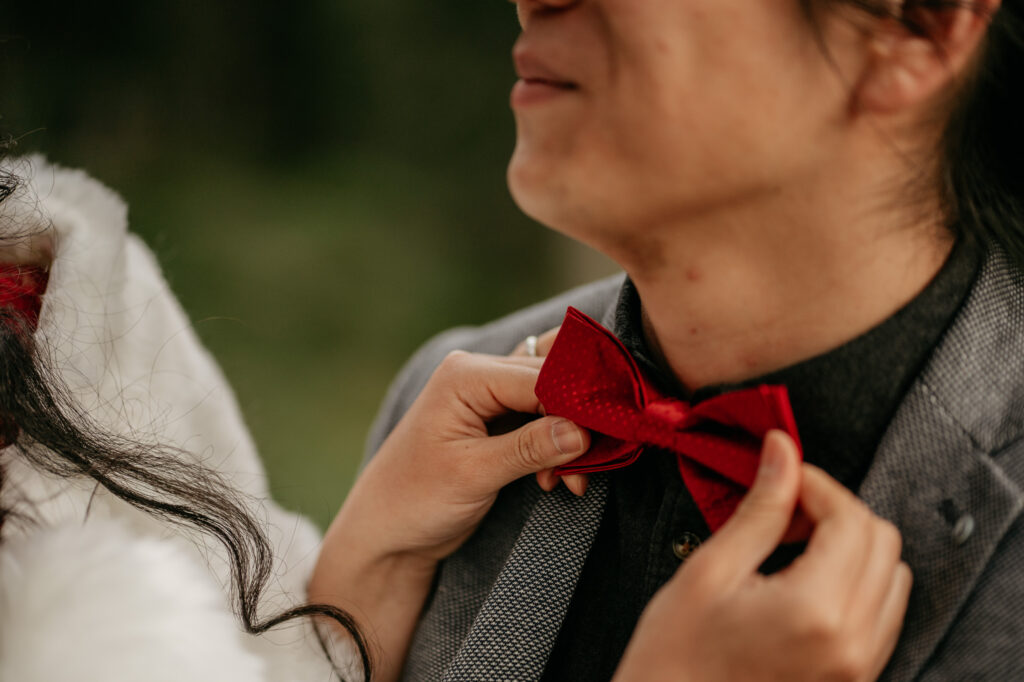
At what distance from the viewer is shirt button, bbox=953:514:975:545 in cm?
79

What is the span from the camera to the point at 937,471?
0.83 meters

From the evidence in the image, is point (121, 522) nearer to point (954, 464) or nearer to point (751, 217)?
point (751, 217)

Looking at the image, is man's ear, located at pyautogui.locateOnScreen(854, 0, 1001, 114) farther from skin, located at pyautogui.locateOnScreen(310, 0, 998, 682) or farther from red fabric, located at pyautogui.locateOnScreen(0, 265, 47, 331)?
red fabric, located at pyautogui.locateOnScreen(0, 265, 47, 331)

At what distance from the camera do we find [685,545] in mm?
959

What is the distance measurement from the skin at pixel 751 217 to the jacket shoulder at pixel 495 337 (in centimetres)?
27

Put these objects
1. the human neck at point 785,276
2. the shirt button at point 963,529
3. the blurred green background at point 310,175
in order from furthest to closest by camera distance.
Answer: the blurred green background at point 310,175, the human neck at point 785,276, the shirt button at point 963,529

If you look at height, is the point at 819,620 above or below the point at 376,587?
above

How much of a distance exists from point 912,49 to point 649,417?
434 mm

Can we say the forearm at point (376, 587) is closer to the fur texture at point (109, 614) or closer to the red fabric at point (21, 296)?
the fur texture at point (109, 614)

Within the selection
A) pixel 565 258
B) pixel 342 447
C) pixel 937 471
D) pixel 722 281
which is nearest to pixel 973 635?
pixel 937 471

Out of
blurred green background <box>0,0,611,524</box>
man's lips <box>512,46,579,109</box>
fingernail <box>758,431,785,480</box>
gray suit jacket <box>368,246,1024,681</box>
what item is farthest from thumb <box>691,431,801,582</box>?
blurred green background <box>0,0,611,524</box>

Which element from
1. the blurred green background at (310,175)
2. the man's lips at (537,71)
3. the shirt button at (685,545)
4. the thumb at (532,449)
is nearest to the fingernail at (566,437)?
the thumb at (532,449)

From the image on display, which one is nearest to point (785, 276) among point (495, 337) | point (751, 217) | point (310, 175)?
point (751, 217)

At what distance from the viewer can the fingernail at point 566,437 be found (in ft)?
3.15
